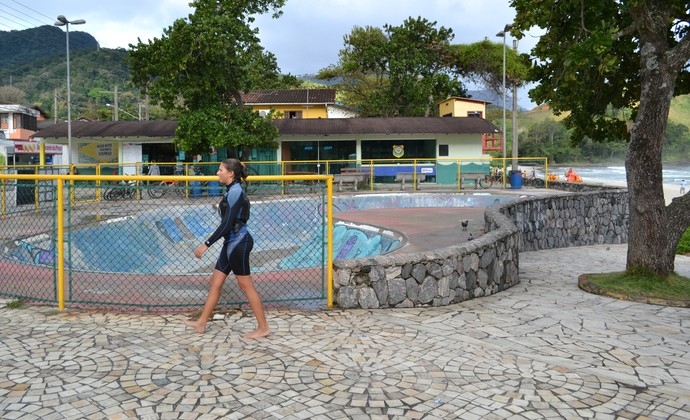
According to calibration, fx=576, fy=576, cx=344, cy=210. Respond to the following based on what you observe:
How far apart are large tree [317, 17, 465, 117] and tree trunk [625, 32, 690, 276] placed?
30.1 meters

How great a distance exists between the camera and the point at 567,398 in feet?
13.2

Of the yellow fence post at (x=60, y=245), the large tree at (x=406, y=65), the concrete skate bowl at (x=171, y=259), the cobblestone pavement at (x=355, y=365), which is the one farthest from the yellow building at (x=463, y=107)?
the yellow fence post at (x=60, y=245)

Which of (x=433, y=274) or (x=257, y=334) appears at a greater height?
(x=433, y=274)

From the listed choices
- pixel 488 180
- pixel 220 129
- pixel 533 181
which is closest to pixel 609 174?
pixel 533 181

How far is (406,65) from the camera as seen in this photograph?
123 ft

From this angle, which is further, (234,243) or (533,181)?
(533,181)

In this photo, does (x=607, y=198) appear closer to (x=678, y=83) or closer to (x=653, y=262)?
(x=678, y=83)

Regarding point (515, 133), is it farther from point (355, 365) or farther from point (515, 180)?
point (355, 365)

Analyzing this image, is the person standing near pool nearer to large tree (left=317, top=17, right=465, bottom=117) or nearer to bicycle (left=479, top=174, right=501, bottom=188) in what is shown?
bicycle (left=479, top=174, right=501, bottom=188)

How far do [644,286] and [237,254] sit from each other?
17.9 ft

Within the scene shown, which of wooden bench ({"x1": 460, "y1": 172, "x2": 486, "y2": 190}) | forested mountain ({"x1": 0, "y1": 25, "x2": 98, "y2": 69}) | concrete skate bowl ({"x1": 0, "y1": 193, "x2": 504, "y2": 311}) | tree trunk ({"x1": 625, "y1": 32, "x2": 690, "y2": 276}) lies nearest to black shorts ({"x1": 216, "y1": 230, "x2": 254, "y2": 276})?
concrete skate bowl ({"x1": 0, "y1": 193, "x2": 504, "y2": 311})

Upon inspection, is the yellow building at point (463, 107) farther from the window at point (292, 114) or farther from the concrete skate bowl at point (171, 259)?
the concrete skate bowl at point (171, 259)

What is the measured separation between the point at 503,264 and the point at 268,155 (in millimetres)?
23114

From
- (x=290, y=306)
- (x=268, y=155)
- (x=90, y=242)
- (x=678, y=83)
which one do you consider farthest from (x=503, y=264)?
(x=268, y=155)
